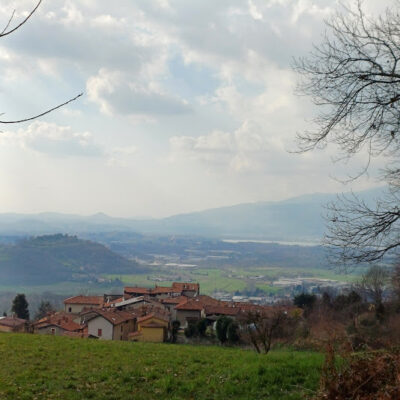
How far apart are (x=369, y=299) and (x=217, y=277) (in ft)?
329

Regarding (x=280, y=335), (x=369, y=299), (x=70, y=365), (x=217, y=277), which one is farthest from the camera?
(x=217, y=277)

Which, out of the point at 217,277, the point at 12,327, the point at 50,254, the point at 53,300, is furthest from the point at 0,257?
the point at 12,327

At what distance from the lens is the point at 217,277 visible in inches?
5084

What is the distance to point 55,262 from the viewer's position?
487 ft

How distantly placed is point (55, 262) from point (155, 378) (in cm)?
14909

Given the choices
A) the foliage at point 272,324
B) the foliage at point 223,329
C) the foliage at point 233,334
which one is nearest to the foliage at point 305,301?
the foliage at point 223,329

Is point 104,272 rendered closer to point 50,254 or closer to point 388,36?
point 50,254

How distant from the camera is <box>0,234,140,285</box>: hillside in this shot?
134188 mm

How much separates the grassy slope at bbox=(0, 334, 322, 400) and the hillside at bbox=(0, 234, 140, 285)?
417 feet

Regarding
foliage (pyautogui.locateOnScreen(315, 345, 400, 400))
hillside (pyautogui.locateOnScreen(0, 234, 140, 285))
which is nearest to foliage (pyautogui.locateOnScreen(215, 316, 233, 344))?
foliage (pyautogui.locateOnScreen(315, 345, 400, 400))

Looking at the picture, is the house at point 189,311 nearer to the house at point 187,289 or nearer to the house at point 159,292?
the house at point 159,292

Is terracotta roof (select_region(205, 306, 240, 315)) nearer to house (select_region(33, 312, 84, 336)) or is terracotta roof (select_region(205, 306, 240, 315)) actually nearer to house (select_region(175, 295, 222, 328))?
house (select_region(175, 295, 222, 328))

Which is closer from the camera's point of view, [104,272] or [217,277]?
[217,277]

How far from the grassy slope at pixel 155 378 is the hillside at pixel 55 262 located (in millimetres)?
127081
